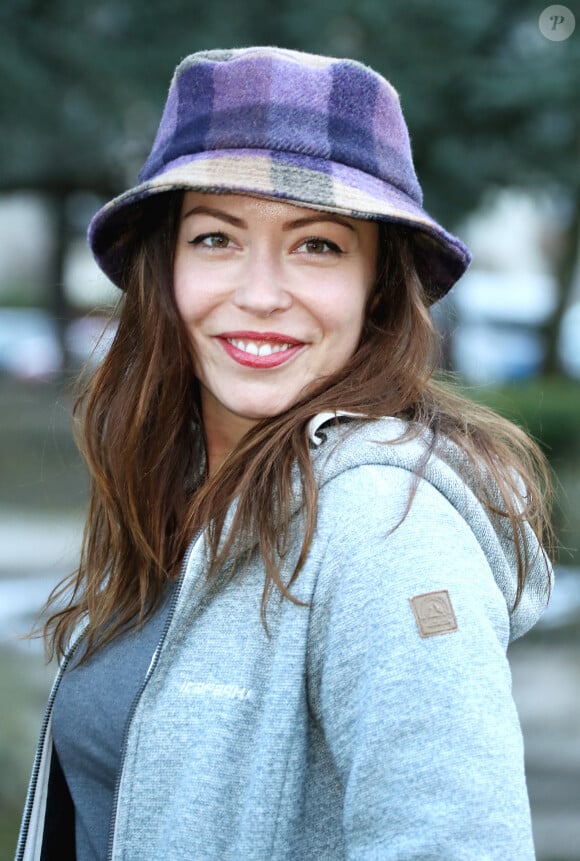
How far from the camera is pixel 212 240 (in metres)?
2.02

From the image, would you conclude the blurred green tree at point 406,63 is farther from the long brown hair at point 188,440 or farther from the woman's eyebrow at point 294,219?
the woman's eyebrow at point 294,219

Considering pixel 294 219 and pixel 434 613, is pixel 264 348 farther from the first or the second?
pixel 434 613

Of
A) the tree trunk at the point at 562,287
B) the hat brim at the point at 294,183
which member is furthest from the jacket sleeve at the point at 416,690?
the tree trunk at the point at 562,287

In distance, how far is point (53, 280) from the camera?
17.5 m

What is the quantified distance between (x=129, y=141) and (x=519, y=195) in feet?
14.6

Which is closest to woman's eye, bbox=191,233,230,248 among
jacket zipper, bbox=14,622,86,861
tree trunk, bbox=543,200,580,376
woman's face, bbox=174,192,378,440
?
woman's face, bbox=174,192,378,440

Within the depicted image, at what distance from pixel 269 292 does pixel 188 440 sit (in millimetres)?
465

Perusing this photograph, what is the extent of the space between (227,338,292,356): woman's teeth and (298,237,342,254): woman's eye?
173 mm

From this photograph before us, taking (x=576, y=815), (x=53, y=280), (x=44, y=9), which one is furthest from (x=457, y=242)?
(x=53, y=280)

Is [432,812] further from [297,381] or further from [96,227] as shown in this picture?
[96,227]

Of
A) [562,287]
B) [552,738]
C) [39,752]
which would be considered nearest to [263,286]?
[39,752]

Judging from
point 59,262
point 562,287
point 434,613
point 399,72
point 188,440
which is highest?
→ point 59,262

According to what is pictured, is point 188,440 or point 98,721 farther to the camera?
point 188,440

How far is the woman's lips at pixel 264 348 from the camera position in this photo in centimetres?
196
